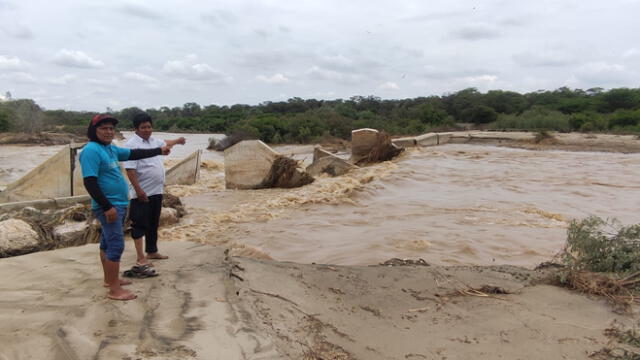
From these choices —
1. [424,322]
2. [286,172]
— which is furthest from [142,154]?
[286,172]

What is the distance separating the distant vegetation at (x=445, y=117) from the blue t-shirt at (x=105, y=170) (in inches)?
802

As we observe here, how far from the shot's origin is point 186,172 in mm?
12805

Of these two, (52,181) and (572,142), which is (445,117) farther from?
(52,181)

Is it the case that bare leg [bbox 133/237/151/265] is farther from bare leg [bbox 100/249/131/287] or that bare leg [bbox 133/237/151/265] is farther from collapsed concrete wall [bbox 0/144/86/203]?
collapsed concrete wall [bbox 0/144/86/203]

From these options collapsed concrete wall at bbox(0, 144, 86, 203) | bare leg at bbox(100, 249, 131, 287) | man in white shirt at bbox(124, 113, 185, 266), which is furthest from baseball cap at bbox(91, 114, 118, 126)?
collapsed concrete wall at bbox(0, 144, 86, 203)

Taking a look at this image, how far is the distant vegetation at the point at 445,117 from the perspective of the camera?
33.7 meters

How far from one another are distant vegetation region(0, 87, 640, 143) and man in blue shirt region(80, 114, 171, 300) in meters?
20.4

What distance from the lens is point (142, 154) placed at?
4098mm

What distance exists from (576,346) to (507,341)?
1.37 feet

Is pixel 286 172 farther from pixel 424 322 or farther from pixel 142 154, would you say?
pixel 424 322

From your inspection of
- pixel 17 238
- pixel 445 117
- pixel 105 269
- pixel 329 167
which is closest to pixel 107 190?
pixel 105 269

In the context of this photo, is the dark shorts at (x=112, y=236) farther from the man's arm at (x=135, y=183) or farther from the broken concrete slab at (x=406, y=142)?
the broken concrete slab at (x=406, y=142)

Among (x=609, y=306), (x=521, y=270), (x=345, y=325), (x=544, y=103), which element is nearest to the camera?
(x=345, y=325)

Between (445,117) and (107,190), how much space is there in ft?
135
